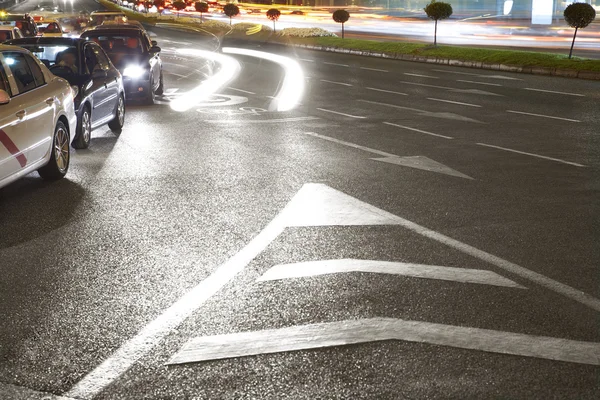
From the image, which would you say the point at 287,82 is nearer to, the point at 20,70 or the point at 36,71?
the point at 36,71

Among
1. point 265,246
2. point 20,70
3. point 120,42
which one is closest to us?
point 265,246

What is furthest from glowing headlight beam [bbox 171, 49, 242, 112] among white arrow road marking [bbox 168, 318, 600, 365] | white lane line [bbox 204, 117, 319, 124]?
white arrow road marking [bbox 168, 318, 600, 365]

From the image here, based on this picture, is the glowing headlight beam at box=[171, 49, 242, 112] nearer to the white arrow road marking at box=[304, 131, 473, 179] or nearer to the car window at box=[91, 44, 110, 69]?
the car window at box=[91, 44, 110, 69]

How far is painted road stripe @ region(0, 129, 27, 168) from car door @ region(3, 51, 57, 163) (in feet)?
0.42

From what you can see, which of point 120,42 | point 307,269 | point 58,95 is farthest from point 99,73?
point 307,269

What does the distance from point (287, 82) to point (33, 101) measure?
1410 centimetres

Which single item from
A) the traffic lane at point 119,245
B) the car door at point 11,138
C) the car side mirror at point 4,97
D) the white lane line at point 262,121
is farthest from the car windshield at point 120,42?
the car side mirror at point 4,97

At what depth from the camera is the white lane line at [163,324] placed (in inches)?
165

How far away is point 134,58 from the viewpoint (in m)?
17.8

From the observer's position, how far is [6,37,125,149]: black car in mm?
11977

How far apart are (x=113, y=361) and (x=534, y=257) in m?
3.42

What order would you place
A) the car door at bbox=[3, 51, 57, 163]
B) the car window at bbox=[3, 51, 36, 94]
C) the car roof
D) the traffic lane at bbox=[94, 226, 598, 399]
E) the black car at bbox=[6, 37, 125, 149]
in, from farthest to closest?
the car roof → the black car at bbox=[6, 37, 125, 149] → the car window at bbox=[3, 51, 36, 94] → the car door at bbox=[3, 51, 57, 163] → the traffic lane at bbox=[94, 226, 598, 399]

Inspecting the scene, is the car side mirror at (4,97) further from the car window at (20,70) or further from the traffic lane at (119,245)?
the traffic lane at (119,245)

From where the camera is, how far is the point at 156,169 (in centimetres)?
1030
